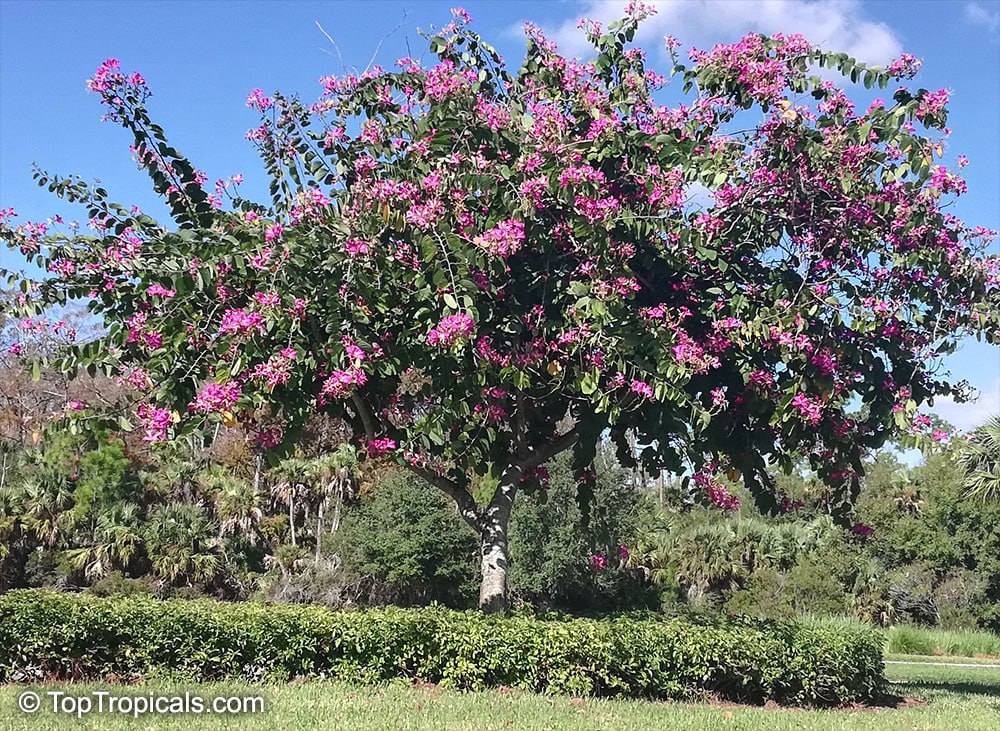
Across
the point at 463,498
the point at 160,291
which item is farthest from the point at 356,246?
the point at 463,498

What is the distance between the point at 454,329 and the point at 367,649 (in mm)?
3266

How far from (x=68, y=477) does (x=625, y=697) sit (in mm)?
15636

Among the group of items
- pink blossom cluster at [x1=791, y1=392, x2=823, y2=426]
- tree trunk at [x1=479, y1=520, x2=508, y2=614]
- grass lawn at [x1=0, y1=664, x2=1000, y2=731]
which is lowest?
grass lawn at [x1=0, y1=664, x2=1000, y2=731]

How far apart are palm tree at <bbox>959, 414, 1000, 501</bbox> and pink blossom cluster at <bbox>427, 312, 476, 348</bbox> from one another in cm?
1175

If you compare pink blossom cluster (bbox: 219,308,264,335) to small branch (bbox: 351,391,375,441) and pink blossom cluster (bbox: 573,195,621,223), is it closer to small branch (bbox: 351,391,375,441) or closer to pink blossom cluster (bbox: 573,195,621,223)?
small branch (bbox: 351,391,375,441)

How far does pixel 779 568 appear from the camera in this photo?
75.9ft

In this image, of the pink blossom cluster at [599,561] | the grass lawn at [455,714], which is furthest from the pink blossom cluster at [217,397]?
the pink blossom cluster at [599,561]

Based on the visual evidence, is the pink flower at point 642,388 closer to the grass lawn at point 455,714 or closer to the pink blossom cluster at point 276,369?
the grass lawn at point 455,714

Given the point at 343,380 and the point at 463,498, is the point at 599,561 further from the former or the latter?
the point at 343,380

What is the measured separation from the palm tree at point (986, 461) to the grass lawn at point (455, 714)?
25.7 ft

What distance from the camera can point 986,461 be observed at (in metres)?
16.5

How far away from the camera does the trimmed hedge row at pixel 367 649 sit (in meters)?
8.14

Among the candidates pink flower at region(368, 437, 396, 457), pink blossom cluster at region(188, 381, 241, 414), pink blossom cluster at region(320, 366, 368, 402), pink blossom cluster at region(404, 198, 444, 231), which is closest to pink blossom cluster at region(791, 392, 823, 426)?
pink blossom cluster at region(404, 198, 444, 231)

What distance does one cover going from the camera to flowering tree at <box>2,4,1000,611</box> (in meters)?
6.98
